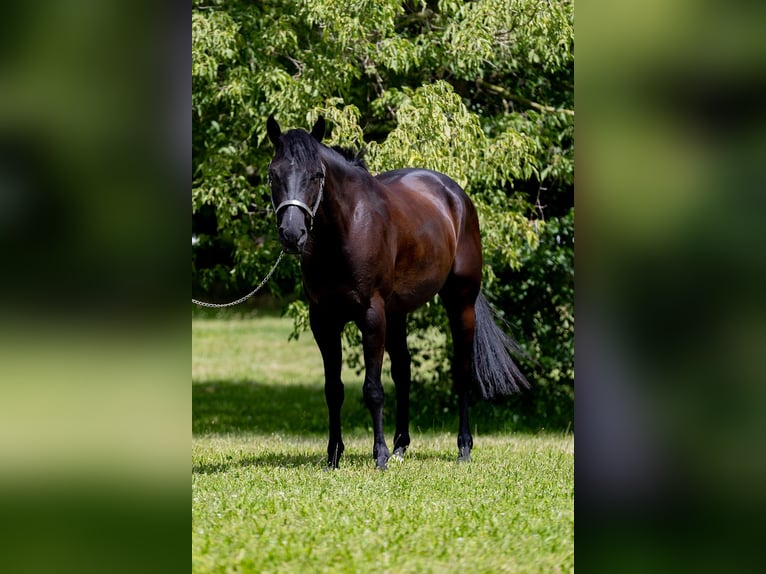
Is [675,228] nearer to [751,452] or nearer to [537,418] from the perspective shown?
[751,452]

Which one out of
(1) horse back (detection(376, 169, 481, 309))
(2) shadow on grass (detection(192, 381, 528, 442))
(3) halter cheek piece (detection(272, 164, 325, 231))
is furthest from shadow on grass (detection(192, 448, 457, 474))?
(2) shadow on grass (detection(192, 381, 528, 442))

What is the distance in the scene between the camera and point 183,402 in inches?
117

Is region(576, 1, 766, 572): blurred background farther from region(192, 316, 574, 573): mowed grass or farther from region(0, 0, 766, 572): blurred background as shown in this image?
region(192, 316, 574, 573): mowed grass

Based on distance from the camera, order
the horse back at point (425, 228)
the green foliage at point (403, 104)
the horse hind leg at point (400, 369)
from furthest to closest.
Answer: the green foliage at point (403, 104)
the horse hind leg at point (400, 369)
the horse back at point (425, 228)

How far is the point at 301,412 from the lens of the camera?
1395 centimetres

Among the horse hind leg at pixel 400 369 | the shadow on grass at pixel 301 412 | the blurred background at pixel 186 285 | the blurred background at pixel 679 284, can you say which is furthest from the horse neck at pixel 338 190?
the shadow on grass at pixel 301 412

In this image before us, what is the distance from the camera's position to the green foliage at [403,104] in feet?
29.7

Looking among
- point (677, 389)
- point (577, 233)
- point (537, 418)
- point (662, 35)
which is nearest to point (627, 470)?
point (677, 389)

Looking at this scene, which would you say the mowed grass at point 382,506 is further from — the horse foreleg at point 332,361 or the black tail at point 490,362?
the black tail at point 490,362

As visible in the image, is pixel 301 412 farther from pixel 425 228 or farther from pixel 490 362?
pixel 425 228

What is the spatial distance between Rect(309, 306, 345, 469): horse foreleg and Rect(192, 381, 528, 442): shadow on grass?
12.6 feet

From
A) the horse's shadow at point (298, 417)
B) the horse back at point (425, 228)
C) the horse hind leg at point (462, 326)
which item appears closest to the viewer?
the horse back at point (425, 228)

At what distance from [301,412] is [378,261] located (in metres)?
7.55

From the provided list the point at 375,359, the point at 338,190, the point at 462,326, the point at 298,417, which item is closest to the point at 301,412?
the point at 298,417
